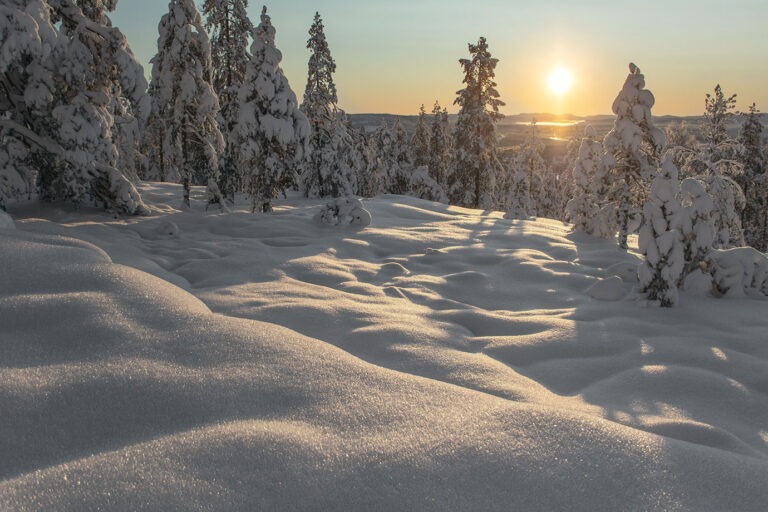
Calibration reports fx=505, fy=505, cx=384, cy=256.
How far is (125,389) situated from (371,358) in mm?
2217

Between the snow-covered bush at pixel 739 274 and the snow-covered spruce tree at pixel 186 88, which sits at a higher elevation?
the snow-covered spruce tree at pixel 186 88

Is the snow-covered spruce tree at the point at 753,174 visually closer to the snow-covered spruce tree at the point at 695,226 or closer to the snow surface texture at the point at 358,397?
the snow-covered spruce tree at the point at 695,226

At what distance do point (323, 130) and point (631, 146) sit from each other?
73.2 ft

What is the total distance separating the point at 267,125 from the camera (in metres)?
18.9

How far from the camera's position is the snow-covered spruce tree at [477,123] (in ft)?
101

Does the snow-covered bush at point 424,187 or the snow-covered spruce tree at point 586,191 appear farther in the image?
the snow-covered bush at point 424,187

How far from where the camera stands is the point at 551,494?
2260mm

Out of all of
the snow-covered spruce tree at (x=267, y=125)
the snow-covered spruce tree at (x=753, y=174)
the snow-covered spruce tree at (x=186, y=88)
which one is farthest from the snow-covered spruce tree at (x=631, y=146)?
the snow-covered spruce tree at (x=753, y=174)

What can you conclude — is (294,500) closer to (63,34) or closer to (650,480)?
(650,480)

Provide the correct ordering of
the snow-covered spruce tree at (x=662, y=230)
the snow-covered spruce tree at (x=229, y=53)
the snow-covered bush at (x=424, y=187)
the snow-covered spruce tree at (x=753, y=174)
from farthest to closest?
the snow-covered bush at (x=424, y=187)
the snow-covered spruce tree at (x=753, y=174)
the snow-covered spruce tree at (x=229, y=53)
the snow-covered spruce tree at (x=662, y=230)

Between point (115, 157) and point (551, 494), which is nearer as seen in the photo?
point (551, 494)

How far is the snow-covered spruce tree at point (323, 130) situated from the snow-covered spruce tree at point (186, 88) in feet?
36.1

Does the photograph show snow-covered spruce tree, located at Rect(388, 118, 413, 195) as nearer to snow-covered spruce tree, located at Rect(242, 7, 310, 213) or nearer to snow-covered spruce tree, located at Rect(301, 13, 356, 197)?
snow-covered spruce tree, located at Rect(301, 13, 356, 197)

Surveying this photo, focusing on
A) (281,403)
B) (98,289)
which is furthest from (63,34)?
(281,403)
